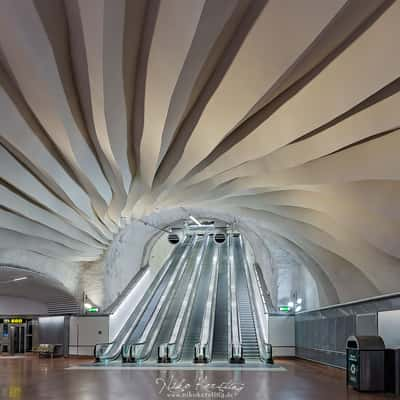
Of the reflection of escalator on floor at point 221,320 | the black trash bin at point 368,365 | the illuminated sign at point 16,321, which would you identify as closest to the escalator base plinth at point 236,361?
the reflection of escalator on floor at point 221,320

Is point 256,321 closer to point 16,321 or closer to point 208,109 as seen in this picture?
point 16,321

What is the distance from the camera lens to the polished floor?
8.80 meters

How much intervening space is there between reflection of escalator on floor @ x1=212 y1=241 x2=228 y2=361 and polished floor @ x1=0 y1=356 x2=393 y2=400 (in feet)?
11.9

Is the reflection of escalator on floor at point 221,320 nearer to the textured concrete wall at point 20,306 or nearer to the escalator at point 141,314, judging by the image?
the escalator at point 141,314

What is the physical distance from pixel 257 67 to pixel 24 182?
6428 mm

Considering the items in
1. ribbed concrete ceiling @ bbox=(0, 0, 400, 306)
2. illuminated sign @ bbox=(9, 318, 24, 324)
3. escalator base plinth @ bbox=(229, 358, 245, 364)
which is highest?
ribbed concrete ceiling @ bbox=(0, 0, 400, 306)

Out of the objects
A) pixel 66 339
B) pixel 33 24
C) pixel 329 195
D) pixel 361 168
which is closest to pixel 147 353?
pixel 66 339

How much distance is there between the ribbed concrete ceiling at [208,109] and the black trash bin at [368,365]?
271 centimetres

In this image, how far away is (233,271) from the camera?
2598cm

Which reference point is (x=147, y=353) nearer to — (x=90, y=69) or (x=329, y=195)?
(x=329, y=195)

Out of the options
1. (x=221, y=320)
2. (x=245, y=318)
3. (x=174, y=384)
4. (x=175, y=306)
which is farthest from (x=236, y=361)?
(x=175, y=306)

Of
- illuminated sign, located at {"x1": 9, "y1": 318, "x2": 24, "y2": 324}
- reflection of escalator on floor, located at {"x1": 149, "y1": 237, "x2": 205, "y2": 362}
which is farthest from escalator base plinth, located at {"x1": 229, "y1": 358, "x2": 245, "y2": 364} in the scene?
illuminated sign, located at {"x1": 9, "y1": 318, "x2": 24, "y2": 324}

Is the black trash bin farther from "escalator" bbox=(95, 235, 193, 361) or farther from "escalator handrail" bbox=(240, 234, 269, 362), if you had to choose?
"escalator" bbox=(95, 235, 193, 361)

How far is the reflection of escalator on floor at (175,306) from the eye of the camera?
60.6 feet
